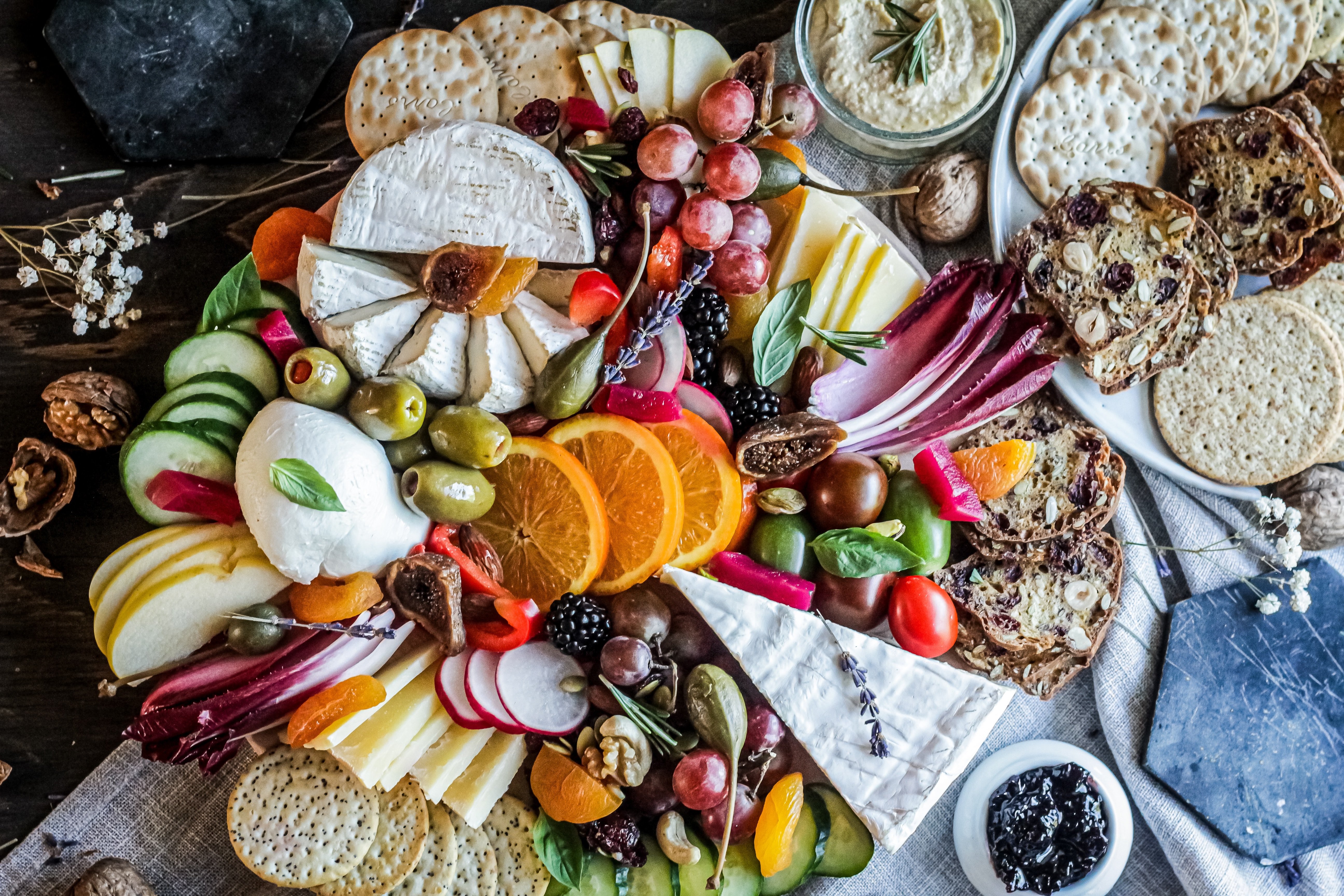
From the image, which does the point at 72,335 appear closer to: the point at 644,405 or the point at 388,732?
the point at 388,732

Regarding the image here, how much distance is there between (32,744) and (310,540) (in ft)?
2.68

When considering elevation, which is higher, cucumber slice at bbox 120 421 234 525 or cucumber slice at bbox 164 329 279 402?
cucumber slice at bbox 164 329 279 402

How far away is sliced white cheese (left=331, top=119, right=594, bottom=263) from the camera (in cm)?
161

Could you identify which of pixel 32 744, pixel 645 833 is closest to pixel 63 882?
pixel 32 744

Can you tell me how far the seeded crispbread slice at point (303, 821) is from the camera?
63.7 inches

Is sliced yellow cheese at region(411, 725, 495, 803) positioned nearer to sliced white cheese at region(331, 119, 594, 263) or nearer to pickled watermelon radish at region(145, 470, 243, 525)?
pickled watermelon radish at region(145, 470, 243, 525)

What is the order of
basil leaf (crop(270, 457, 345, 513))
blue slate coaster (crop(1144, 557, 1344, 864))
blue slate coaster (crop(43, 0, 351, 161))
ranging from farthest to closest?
blue slate coaster (crop(1144, 557, 1344, 864)) → blue slate coaster (crop(43, 0, 351, 161)) → basil leaf (crop(270, 457, 345, 513))

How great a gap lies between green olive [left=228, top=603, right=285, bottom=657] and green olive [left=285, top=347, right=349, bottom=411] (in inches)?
13.5

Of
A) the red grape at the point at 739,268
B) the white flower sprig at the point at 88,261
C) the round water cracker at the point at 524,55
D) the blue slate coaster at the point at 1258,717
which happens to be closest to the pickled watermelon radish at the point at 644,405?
the red grape at the point at 739,268

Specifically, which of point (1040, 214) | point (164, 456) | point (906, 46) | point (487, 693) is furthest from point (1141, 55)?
point (164, 456)

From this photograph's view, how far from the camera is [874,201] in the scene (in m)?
1.87

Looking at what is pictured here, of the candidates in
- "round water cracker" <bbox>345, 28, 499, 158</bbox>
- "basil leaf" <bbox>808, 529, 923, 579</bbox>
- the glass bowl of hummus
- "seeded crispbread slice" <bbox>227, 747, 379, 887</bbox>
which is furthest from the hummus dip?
"seeded crispbread slice" <bbox>227, 747, 379, 887</bbox>

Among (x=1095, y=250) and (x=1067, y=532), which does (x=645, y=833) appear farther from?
(x=1095, y=250)

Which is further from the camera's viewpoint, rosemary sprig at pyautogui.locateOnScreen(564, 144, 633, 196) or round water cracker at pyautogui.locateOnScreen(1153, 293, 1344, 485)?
round water cracker at pyautogui.locateOnScreen(1153, 293, 1344, 485)
